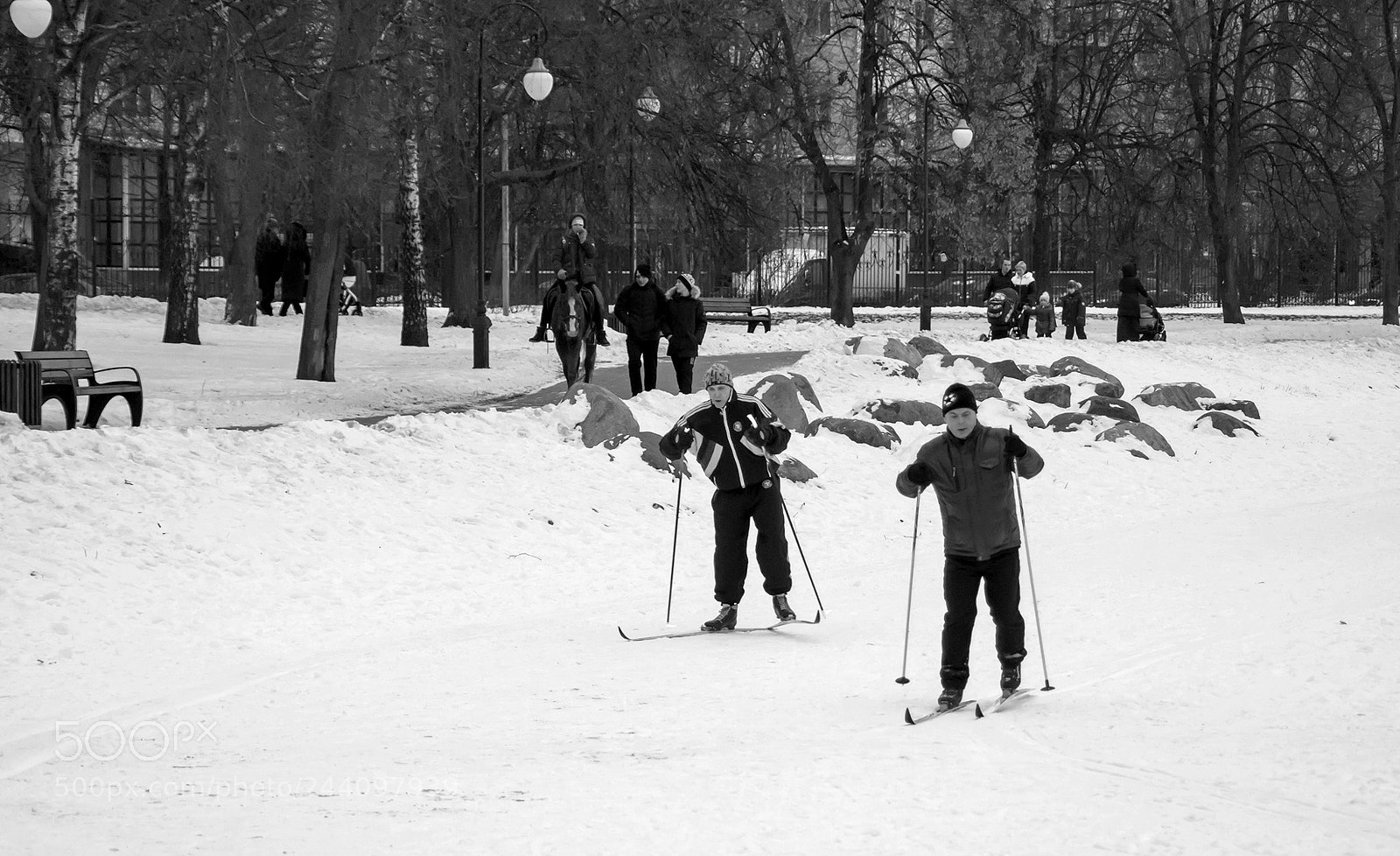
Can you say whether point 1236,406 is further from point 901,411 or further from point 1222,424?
point 901,411

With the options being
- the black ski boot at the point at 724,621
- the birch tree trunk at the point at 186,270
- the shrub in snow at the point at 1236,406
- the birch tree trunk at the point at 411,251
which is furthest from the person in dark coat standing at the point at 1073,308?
the black ski boot at the point at 724,621

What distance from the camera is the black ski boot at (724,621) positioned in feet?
33.1

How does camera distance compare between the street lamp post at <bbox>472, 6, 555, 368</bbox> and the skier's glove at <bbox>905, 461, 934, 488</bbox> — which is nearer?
the skier's glove at <bbox>905, 461, 934, 488</bbox>

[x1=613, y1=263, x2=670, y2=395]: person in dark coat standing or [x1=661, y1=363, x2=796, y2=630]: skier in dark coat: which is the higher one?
[x1=613, y1=263, x2=670, y2=395]: person in dark coat standing

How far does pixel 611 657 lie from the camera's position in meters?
9.25

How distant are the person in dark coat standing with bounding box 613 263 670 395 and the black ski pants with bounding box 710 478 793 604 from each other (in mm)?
8645

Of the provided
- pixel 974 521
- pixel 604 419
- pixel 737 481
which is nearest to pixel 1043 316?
pixel 604 419

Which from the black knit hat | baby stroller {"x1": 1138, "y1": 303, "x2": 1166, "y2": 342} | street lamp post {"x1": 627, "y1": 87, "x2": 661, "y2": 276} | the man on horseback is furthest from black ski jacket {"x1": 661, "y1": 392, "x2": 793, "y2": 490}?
baby stroller {"x1": 1138, "y1": 303, "x2": 1166, "y2": 342}

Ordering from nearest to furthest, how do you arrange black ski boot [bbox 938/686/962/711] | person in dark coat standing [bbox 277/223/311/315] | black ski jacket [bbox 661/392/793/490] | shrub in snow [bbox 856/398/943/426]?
black ski boot [bbox 938/686/962/711]
black ski jacket [bbox 661/392/793/490]
shrub in snow [bbox 856/398/943/426]
person in dark coat standing [bbox 277/223/311/315]

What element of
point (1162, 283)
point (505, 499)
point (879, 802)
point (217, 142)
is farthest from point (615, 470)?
point (1162, 283)

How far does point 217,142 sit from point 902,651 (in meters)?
13.0

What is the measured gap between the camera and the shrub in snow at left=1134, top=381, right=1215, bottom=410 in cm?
2142

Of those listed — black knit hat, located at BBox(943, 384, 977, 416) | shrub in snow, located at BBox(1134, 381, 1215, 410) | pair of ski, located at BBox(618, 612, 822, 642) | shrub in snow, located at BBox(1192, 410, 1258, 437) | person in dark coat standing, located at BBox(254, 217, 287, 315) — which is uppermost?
person in dark coat standing, located at BBox(254, 217, 287, 315)

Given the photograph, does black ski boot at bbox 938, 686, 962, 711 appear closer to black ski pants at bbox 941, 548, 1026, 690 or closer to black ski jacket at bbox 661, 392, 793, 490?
black ski pants at bbox 941, 548, 1026, 690
